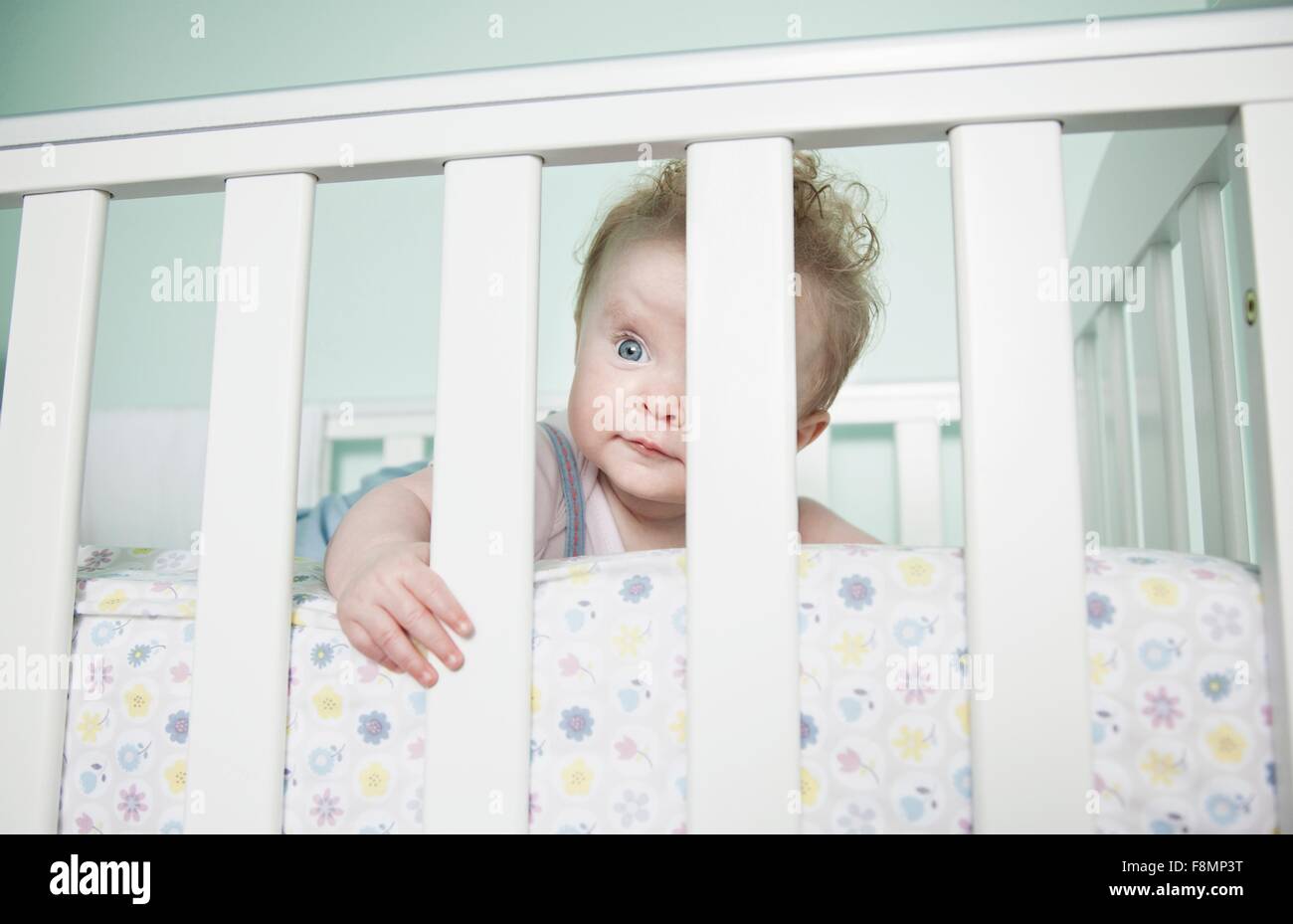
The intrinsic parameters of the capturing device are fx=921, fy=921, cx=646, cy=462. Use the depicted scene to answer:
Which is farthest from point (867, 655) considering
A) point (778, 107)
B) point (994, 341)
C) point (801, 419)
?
point (801, 419)

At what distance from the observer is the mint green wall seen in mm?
1881

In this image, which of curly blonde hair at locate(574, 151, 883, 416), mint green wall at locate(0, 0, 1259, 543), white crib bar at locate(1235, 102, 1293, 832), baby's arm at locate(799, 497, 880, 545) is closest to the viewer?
white crib bar at locate(1235, 102, 1293, 832)

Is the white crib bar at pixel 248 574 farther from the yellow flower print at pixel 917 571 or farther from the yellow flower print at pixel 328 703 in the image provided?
the yellow flower print at pixel 917 571

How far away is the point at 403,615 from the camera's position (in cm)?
57

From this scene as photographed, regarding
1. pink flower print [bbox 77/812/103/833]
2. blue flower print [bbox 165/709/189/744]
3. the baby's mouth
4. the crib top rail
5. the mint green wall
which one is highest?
the mint green wall

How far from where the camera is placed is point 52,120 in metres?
0.68

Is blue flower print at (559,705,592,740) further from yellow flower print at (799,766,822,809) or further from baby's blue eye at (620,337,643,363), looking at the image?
baby's blue eye at (620,337,643,363)

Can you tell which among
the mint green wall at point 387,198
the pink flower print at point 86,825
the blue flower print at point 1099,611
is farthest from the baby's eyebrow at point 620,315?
the mint green wall at point 387,198

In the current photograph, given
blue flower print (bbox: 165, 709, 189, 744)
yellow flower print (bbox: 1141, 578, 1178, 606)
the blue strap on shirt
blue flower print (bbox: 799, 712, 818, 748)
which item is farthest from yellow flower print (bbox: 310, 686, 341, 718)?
yellow flower print (bbox: 1141, 578, 1178, 606)

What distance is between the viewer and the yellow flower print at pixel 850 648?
56 cm

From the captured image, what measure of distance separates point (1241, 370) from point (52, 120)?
114 centimetres

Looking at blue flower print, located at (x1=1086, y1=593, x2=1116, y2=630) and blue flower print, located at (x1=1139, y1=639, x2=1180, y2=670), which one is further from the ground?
blue flower print, located at (x1=1086, y1=593, x2=1116, y2=630)
